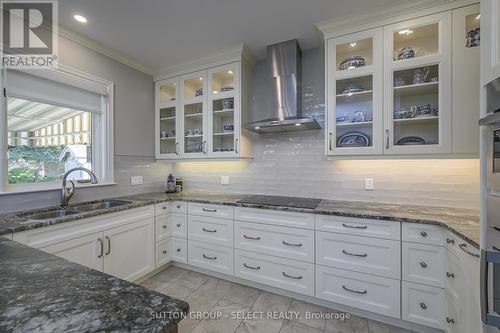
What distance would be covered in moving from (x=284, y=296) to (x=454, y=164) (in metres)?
1.90

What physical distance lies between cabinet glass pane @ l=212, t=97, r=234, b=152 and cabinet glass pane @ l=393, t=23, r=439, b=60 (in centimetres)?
164

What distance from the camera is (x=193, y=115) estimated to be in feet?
9.19

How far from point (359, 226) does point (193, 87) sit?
241 centimetres

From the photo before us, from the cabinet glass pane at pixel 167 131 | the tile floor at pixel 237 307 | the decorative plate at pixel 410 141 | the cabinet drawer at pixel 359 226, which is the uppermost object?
the cabinet glass pane at pixel 167 131

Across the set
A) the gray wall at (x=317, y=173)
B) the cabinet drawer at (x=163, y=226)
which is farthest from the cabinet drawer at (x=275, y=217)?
the cabinet drawer at (x=163, y=226)

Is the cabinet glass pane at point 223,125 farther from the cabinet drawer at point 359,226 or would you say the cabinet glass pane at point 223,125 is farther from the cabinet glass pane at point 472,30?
the cabinet glass pane at point 472,30

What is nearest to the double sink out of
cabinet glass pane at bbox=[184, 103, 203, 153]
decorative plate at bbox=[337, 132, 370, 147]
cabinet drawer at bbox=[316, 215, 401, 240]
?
cabinet glass pane at bbox=[184, 103, 203, 153]

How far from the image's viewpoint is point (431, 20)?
5.56 ft

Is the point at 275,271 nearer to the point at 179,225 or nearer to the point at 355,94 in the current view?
the point at 179,225

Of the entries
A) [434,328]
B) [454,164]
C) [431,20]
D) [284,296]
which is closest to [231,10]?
[431,20]

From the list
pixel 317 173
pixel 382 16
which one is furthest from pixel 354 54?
pixel 317 173

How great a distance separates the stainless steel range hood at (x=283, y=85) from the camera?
87.3 inches

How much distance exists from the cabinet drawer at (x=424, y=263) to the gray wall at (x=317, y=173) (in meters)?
0.62

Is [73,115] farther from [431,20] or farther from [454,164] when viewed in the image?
[454,164]
